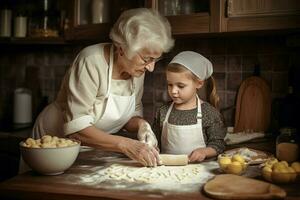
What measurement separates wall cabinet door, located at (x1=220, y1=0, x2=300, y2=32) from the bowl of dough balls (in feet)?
2.95

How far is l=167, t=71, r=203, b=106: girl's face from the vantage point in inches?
58.9

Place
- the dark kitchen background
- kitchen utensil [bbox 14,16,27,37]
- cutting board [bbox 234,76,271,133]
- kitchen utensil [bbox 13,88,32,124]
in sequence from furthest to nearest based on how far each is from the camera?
kitchen utensil [bbox 13,88,32,124], kitchen utensil [bbox 14,16,27,37], cutting board [bbox 234,76,271,133], the dark kitchen background

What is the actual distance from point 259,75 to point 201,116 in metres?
0.53

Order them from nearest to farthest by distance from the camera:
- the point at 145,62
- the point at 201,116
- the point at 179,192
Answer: the point at 179,192, the point at 145,62, the point at 201,116

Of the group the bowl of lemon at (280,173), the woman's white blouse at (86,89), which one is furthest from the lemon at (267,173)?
the woman's white blouse at (86,89)

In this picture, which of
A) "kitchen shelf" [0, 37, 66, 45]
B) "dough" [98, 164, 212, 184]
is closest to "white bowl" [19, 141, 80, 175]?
"dough" [98, 164, 212, 184]

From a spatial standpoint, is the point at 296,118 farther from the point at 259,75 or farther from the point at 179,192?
the point at 179,192

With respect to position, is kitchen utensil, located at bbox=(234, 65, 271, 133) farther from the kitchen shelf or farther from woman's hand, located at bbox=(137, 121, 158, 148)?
the kitchen shelf

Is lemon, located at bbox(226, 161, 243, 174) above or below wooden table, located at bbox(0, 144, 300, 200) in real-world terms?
above

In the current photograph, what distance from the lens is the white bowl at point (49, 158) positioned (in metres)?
1.13

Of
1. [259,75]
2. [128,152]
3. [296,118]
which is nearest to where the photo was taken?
[128,152]

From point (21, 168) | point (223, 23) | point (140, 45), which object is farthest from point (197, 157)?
point (21, 168)

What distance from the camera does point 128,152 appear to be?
1.33 meters

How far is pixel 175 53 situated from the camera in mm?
2109
